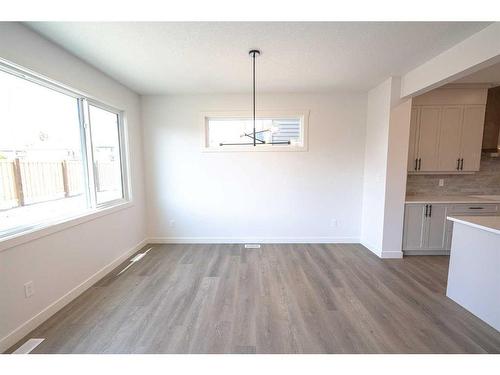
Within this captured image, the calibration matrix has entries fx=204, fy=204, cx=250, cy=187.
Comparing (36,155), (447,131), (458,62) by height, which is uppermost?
(458,62)

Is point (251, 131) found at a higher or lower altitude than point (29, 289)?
higher

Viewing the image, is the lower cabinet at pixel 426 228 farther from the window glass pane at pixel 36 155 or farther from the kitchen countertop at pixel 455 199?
the window glass pane at pixel 36 155

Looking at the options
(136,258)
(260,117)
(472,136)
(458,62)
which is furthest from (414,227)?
(136,258)

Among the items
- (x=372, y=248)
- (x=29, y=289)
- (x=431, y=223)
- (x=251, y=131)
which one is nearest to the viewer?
(x=29, y=289)

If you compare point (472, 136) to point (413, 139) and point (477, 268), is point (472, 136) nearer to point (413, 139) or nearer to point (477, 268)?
point (413, 139)

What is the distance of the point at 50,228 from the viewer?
6.50 ft

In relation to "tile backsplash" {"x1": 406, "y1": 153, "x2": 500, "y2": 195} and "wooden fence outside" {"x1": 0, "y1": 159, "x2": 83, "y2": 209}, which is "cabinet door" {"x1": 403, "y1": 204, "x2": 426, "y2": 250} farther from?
"wooden fence outside" {"x1": 0, "y1": 159, "x2": 83, "y2": 209}

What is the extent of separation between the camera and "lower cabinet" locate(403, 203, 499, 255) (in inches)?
123

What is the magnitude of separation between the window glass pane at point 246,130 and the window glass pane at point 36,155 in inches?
76.8

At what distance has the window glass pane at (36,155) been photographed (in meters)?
1.73

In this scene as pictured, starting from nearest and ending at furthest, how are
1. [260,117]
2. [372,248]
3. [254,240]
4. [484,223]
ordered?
[484,223], [372,248], [260,117], [254,240]

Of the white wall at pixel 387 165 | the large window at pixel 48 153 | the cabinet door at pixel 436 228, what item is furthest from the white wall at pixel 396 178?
the large window at pixel 48 153

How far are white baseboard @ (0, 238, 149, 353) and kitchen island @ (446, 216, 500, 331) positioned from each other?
13.3 feet

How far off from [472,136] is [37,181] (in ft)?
19.4
